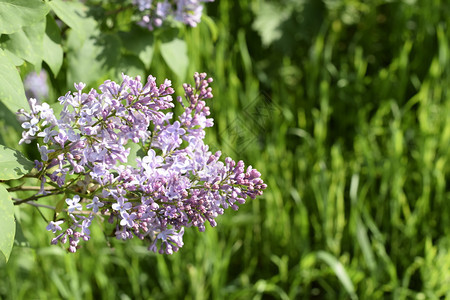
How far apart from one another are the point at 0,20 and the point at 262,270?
1948 millimetres

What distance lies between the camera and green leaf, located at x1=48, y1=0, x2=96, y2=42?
1.25 m

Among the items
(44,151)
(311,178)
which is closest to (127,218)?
(44,151)

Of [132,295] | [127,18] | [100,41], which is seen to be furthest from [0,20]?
[132,295]

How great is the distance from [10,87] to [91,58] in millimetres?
440

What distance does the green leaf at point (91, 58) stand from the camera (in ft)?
4.58

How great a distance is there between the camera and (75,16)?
1321mm

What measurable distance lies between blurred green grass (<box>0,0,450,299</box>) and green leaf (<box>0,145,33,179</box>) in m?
1.30

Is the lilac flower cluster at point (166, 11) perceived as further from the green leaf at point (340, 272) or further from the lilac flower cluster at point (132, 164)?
the green leaf at point (340, 272)

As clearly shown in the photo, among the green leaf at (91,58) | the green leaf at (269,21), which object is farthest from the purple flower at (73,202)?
the green leaf at (269,21)

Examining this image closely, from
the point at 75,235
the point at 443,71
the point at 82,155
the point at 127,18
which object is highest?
the point at 443,71

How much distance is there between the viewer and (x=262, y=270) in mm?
2701

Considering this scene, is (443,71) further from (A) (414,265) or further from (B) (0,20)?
(B) (0,20)

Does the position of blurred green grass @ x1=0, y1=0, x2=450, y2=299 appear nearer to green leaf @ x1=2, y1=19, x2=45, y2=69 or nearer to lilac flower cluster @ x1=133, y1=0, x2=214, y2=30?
lilac flower cluster @ x1=133, y1=0, x2=214, y2=30

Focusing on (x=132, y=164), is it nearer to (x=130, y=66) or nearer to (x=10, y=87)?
(x=10, y=87)
